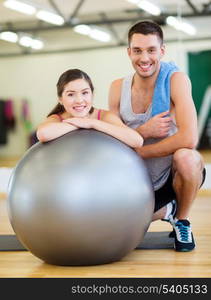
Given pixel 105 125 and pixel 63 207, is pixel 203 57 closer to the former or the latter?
pixel 105 125

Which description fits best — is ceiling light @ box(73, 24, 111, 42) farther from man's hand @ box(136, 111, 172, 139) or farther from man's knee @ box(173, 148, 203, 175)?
man's knee @ box(173, 148, 203, 175)

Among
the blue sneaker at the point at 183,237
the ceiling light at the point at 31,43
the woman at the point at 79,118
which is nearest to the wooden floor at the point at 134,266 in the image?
the blue sneaker at the point at 183,237

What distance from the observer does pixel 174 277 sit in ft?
8.36

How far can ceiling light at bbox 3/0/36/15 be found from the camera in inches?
236

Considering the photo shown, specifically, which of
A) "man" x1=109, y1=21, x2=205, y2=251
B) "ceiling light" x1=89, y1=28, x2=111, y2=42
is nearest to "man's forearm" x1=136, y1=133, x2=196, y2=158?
"man" x1=109, y1=21, x2=205, y2=251

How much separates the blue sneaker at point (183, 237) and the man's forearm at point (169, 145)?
14.4 inches

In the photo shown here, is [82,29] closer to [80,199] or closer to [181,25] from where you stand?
[181,25]

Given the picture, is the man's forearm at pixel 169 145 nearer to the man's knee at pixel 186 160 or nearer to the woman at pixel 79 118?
the man's knee at pixel 186 160

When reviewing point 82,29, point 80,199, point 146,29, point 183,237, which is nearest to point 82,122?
point 80,199

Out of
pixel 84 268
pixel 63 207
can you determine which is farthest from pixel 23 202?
pixel 84 268

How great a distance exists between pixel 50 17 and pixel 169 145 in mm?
3242

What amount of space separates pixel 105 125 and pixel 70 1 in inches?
135

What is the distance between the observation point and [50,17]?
5977 millimetres

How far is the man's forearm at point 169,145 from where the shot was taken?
3.08m
